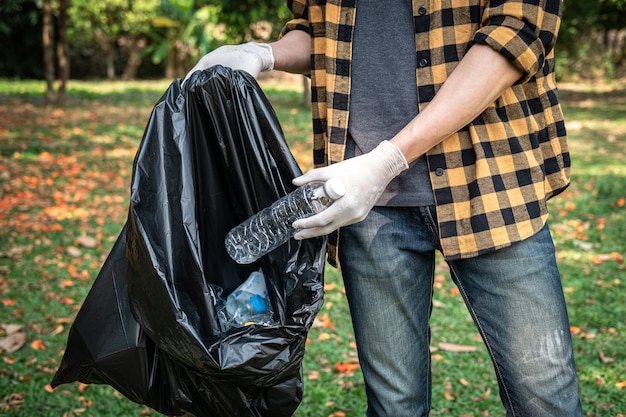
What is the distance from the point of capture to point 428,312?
5.95 ft

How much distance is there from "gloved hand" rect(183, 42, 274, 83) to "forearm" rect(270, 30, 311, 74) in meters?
0.03

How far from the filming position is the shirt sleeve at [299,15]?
6.07ft

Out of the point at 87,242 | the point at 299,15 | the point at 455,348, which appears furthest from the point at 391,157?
the point at 87,242

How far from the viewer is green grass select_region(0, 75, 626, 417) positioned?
3.06 metres

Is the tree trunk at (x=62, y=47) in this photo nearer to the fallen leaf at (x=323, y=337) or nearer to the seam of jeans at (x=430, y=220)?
the fallen leaf at (x=323, y=337)

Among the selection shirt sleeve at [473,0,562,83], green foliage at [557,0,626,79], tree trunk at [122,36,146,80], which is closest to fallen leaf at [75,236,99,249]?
shirt sleeve at [473,0,562,83]

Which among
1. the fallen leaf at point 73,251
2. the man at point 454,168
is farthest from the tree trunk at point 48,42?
the man at point 454,168

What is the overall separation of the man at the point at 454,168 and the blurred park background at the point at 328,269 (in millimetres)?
1445

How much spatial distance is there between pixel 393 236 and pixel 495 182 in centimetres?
29

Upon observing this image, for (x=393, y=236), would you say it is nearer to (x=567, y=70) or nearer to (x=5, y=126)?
(x=5, y=126)

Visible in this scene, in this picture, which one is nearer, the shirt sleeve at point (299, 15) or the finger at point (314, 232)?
the finger at point (314, 232)

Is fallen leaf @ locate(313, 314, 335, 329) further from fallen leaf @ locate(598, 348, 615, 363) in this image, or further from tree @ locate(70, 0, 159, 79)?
tree @ locate(70, 0, 159, 79)

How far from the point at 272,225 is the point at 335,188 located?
296mm

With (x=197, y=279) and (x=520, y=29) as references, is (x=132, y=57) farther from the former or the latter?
(x=520, y=29)
